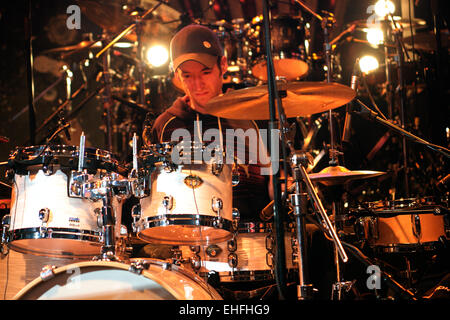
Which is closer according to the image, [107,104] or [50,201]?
[50,201]

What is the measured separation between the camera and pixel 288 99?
2693mm

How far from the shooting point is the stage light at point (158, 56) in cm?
532

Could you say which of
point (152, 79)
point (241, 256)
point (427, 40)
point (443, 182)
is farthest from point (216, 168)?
point (427, 40)

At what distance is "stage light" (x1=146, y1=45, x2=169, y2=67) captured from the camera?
5.32 meters

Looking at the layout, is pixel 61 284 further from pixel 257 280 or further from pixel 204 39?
pixel 204 39

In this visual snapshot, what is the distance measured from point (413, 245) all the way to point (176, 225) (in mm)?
1395

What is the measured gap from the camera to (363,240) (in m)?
3.15

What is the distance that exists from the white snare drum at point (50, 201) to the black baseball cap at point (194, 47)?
1051 mm

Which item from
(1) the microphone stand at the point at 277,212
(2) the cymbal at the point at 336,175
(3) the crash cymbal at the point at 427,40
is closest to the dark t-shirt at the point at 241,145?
(2) the cymbal at the point at 336,175

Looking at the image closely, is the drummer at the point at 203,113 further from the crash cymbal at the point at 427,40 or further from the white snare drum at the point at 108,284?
the crash cymbal at the point at 427,40

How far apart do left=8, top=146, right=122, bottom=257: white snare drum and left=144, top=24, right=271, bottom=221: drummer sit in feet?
2.93

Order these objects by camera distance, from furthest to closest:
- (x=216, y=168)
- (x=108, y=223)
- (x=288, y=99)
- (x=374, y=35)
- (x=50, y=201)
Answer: (x=374, y=35)
(x=288, y=99)
(x=216, y=168)
(x=50, y=201)
(x=108, y=223)

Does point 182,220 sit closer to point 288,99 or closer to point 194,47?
point 288,99

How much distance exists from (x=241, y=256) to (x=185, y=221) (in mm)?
559
